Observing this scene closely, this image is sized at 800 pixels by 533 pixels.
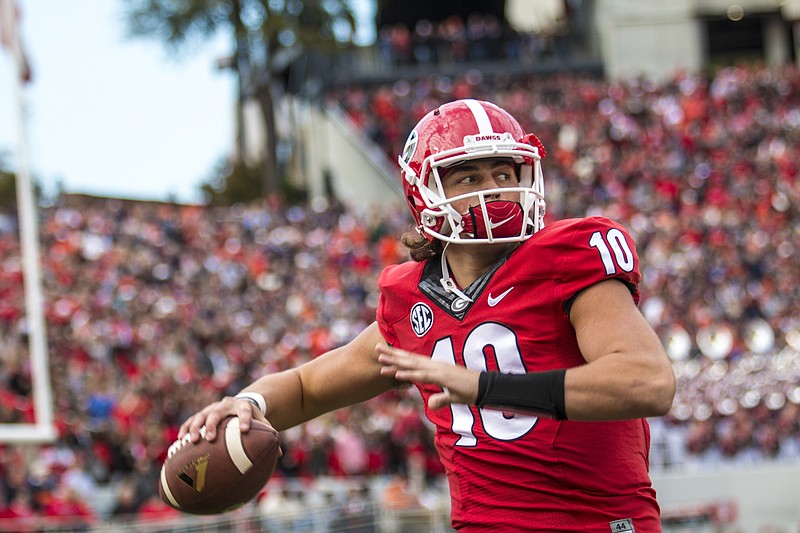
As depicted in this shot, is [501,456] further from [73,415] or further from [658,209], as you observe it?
[658,209]

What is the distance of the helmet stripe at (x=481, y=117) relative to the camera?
2869mm

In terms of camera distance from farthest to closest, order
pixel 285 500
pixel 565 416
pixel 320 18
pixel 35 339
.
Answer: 1. pixel 320 18
2. pixel 285 500
3. pixel 35 339
4. pixel 565 416

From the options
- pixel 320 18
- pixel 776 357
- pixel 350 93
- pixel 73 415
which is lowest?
pixel 776 357

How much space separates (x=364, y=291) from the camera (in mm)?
15273

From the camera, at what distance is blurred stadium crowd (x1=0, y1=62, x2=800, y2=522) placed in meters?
11.0

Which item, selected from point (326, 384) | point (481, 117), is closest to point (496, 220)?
point (481, 117)

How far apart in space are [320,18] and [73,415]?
16.2m

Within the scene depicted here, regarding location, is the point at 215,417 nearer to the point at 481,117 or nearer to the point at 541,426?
the point at 541,426

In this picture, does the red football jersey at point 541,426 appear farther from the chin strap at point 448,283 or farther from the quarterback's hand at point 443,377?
the quarterback's hand at point 443,377

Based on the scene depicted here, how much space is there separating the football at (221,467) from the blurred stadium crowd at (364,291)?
6.35 m

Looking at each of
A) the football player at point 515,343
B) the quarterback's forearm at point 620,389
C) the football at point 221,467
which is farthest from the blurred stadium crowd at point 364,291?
the quarterback's forearm at point 620,389

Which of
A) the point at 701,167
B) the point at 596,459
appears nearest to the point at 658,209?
the point at 701,167

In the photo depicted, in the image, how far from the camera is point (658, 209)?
61.0ft

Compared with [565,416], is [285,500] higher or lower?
lower
